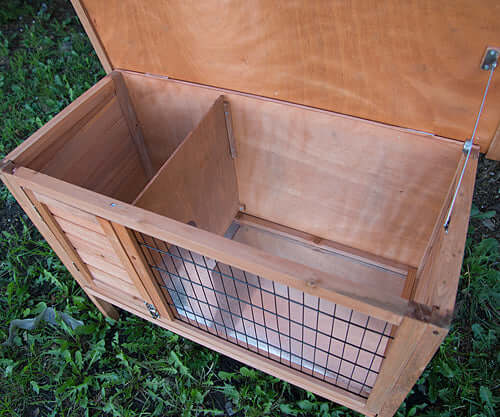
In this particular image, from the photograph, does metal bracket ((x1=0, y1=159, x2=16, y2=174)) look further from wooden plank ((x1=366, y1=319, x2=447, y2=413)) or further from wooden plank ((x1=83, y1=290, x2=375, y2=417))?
wooden plank ((x1=366, y1=319, x2=447, y2=413))

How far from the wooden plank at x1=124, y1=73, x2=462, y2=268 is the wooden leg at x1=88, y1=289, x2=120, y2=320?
60 cm

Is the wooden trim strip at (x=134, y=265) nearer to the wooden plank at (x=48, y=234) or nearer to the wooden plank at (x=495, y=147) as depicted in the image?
the wooden plank at (x=48, y=234)

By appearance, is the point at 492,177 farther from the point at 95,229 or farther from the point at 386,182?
the point at 95,229

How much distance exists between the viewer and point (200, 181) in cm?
134

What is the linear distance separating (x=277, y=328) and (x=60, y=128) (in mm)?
901

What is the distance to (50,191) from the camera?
104cm

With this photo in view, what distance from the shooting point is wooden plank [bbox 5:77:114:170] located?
1145mm

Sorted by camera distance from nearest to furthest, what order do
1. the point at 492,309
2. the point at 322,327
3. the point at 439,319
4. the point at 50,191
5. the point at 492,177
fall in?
the point at 439,319 < the point at 50,191 < the point at 322,327 < the point at 492,309 < the point at 492,177

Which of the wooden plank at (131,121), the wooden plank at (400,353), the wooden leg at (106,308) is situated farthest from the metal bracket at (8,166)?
the wooden plank at (400,353)

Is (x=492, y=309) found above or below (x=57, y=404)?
below

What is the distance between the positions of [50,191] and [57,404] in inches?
36.1

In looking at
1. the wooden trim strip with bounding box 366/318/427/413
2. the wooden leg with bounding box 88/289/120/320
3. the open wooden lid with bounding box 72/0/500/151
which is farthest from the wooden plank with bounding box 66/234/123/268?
the wooden trim strip with bounding box 366/318/427/413

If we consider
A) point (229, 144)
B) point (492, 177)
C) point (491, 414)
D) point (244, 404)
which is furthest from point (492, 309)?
point (229, 144)

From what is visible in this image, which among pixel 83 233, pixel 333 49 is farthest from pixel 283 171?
pixel 83 233
